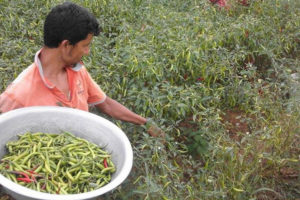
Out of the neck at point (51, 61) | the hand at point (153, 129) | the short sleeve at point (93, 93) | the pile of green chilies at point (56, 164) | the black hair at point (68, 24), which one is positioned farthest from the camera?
the hand at point (153, 129)

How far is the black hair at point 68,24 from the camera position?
222 cm

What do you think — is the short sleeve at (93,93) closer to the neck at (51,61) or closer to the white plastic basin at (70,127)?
the neck at (51,61)

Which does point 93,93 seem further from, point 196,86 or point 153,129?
point 196,86

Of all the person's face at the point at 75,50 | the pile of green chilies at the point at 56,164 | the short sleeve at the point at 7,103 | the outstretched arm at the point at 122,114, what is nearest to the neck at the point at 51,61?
the person's face at the point at 75,50

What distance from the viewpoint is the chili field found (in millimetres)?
2850

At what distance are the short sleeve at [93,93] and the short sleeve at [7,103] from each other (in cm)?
55

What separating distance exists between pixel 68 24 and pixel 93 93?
0.64m

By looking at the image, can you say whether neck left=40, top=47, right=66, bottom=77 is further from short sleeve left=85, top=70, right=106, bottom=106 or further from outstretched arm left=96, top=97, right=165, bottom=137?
outstretched arm left=96, top=97, right=165, bottom=137

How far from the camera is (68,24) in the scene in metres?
2.22

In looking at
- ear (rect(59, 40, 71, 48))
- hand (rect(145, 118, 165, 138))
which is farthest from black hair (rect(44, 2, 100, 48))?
hand (rect(145, 118, 165, 138))

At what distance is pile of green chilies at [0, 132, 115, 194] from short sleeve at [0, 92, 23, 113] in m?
0.21

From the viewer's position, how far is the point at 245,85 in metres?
3.89

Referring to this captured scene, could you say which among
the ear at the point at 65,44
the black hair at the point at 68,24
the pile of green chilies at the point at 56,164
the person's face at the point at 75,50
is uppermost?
the black hair at the point at 68,24

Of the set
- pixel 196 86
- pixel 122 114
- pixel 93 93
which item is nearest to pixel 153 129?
pixel 122 114
